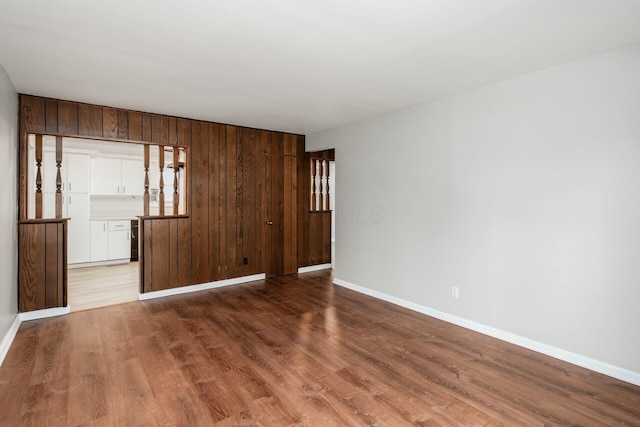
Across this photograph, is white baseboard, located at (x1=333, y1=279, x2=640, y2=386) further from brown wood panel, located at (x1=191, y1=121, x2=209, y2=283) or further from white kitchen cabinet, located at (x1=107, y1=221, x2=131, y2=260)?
white kitchen cabinet, located at (x1=107, y1=221, x2=131, y2=260)

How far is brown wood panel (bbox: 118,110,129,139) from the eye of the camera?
428cm

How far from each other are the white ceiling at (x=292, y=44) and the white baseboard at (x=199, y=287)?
2.51m

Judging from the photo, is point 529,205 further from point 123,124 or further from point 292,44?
point 123,124

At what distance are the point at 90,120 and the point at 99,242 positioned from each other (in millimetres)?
3514

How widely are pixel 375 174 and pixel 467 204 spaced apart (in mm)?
1418

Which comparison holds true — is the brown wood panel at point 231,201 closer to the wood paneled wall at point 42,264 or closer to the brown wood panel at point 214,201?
the brown wood panel at point 214,201

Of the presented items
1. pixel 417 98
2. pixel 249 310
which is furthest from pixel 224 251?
pixel 417 98

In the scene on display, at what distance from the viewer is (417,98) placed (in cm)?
380

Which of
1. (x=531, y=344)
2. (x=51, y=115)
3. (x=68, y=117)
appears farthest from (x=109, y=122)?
(x=531, y=344)

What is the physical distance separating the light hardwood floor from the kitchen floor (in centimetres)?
52

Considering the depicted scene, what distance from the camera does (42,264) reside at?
12.5 feet

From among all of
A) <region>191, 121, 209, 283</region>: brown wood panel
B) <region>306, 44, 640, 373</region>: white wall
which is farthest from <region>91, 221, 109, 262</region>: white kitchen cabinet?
<region>306, 44, 640, 373</region>: white wall

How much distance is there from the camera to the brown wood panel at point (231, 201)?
17.0 ft

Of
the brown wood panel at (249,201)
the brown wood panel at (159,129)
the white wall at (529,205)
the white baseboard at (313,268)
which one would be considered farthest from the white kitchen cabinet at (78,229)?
the white wall at (529,205)
